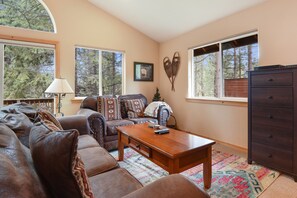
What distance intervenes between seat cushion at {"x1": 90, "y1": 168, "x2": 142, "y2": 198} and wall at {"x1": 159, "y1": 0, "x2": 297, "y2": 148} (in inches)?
95.7

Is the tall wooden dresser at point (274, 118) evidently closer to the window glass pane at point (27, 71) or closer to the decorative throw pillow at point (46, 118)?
the decorative throw pillow at point (46, 118)

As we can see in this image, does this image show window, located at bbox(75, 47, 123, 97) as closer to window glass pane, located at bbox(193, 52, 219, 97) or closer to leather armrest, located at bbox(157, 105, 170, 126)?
leather armrest, located at bbox(157, 105, 170, 126)

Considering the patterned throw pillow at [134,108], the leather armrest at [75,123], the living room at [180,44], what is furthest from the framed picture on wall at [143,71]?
the leather armrest at [75,123]

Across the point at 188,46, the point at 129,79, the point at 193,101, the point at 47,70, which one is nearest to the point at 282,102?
the point at 193,101

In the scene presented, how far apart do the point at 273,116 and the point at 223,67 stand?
1466mm

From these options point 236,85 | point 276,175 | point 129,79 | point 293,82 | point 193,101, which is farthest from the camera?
point 129,79

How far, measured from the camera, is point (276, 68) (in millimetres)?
2074

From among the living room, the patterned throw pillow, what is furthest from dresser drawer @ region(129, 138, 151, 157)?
the living room

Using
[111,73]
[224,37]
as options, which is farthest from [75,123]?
[224,37]

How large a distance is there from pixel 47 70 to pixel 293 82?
154 inches

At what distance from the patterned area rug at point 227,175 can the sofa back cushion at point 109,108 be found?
92 centimetres

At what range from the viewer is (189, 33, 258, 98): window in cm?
295

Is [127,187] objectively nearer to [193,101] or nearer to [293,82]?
[293,82]

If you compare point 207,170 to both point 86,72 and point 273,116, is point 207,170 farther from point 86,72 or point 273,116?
point 86,72
